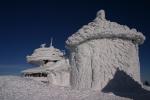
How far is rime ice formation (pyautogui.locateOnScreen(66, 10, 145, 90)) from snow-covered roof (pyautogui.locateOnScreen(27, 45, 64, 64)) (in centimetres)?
1461

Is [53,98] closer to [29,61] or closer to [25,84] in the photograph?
[25,84]

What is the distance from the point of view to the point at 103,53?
12.8 m

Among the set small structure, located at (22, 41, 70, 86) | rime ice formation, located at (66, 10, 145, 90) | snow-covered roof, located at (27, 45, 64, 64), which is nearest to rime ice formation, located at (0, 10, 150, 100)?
rime ice formation, located at (66, 10, 145, 90)

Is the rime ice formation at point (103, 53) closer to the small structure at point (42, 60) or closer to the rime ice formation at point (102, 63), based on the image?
the rime ice formation at point (102, 63)

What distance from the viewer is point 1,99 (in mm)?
9555

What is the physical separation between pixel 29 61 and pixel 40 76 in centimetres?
500

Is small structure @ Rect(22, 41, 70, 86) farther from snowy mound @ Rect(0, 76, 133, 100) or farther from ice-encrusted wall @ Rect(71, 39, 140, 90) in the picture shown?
snowy mound @ Rect(0, 76, 133, 100)

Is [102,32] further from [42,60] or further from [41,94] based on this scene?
[42,60]

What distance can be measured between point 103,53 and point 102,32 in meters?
1.29

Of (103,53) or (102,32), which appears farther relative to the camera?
(102,32)

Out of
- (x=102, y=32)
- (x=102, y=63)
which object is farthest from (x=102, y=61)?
(x=102, y=32)

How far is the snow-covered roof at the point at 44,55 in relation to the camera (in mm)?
28237

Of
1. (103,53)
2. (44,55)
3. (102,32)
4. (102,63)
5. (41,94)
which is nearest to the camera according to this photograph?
(41,94)

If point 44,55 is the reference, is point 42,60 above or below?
below
